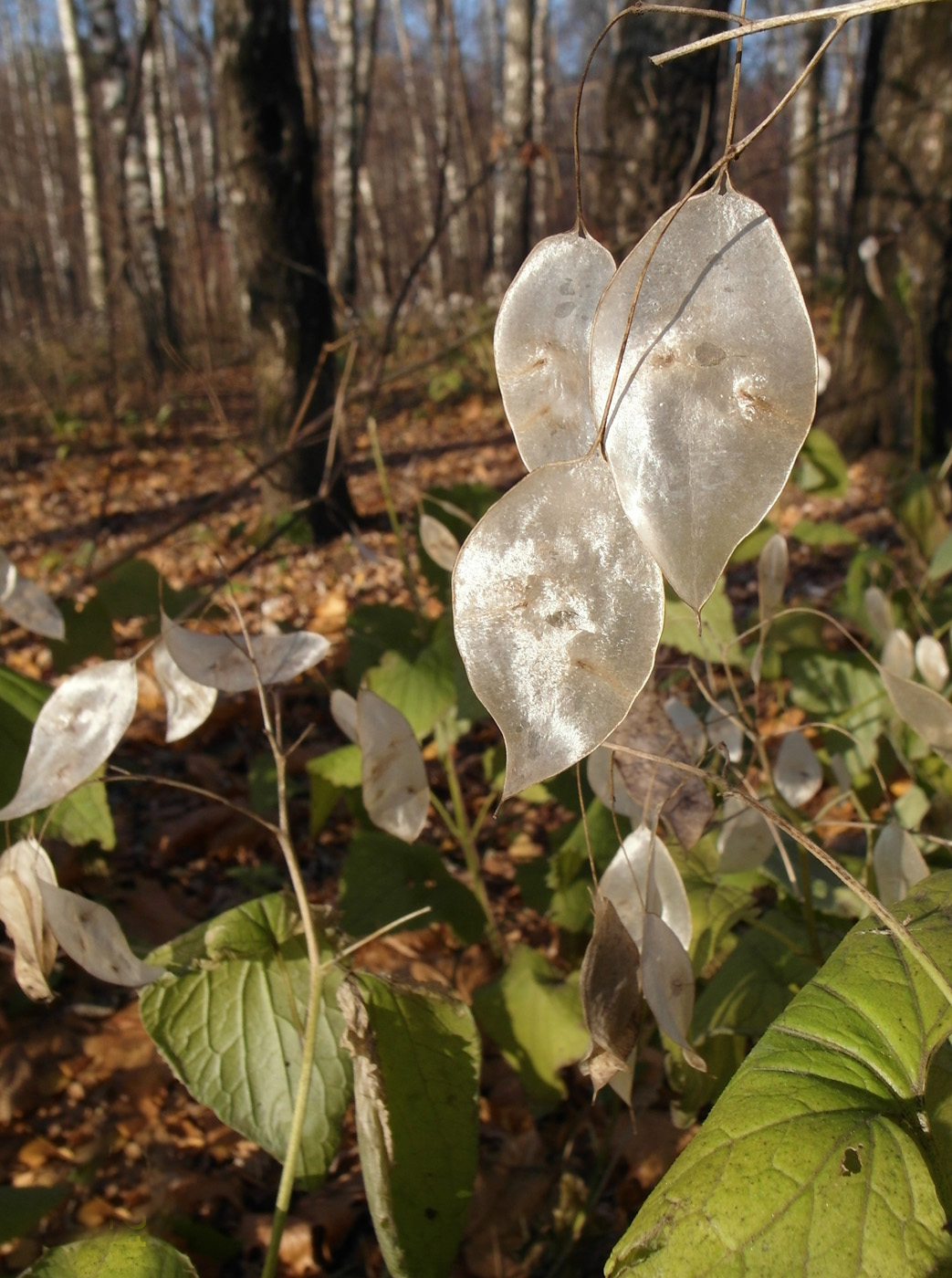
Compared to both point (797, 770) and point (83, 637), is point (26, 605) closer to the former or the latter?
point (83, 637)

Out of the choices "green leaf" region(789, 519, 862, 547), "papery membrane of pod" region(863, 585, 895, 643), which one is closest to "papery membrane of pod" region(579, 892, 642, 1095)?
"papery membrane of pod" region(863, 585, 895, 643)

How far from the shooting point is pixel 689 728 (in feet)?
2.86

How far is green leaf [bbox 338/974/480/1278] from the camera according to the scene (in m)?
0.61

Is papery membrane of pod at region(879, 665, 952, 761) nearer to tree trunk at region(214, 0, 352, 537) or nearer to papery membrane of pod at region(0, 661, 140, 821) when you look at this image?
papery membrane of pod at region(0, 661, 140, 821)

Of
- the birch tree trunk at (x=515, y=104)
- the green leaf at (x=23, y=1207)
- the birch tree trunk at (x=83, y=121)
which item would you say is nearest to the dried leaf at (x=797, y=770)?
the green leaf at (x=23, y=1207)

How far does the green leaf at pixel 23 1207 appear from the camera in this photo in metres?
0.66

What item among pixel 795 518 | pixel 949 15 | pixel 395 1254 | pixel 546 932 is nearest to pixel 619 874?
pixel 395 1254

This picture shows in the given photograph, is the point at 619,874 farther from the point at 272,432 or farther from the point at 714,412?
the point at 272,432

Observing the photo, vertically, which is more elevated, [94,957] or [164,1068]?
[94,957]

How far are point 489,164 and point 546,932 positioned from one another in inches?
51.7

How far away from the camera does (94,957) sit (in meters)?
0.61

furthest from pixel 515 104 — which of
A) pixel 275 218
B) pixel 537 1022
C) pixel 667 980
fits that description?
pixel 667 980

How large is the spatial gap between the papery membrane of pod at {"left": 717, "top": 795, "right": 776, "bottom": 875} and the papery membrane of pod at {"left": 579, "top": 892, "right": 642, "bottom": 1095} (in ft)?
0.71

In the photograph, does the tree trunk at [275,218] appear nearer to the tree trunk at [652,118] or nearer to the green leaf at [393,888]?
the tree trunk at [652,118]
